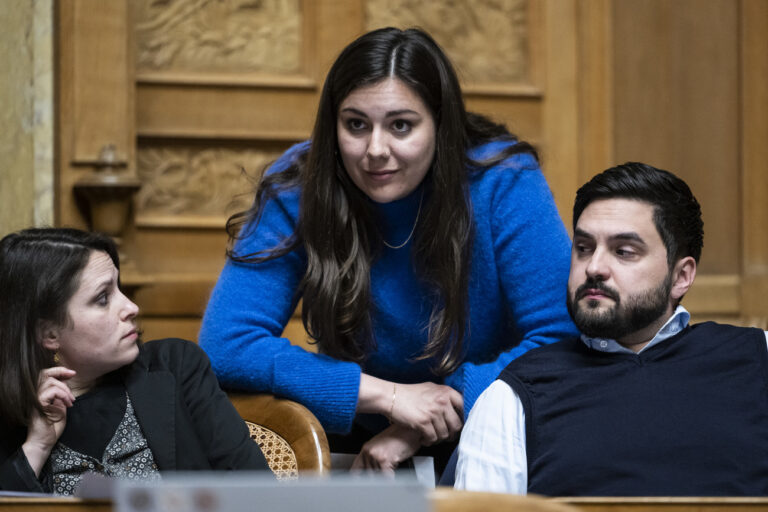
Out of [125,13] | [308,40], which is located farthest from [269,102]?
[125,13]

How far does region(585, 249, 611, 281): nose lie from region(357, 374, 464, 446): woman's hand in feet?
1.16

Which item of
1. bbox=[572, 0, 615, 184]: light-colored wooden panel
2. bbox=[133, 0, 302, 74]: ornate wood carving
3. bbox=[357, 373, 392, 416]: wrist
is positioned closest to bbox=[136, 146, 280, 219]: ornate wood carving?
bbox=[133, 0, 302, 74]: ornate wood carving

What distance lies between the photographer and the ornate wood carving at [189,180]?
10.7ft

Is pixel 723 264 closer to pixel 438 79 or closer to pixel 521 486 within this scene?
pixel 438 79

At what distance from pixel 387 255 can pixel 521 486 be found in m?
0.61

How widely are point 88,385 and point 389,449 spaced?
1.78ft

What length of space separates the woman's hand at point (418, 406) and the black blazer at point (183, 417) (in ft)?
0.88

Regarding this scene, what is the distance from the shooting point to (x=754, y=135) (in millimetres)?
3652

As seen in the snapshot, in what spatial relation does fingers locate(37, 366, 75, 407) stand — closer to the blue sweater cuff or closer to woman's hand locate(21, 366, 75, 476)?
woman's hand locate(21, 366, 75, 476)

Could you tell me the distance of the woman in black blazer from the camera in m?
1.59

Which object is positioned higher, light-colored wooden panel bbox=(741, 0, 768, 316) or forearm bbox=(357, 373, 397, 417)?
light-colored wooden panel bbox=(741, 0, 768, 316)

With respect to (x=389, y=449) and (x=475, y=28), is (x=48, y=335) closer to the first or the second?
(x=389, y=449)

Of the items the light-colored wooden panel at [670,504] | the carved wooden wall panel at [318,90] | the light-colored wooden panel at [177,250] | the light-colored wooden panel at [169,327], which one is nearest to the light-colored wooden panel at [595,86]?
the carved wooden wall panel at [318,90]

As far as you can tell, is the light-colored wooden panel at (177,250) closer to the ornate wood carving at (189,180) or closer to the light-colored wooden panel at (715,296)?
the ornate wood carving at (189,180)
